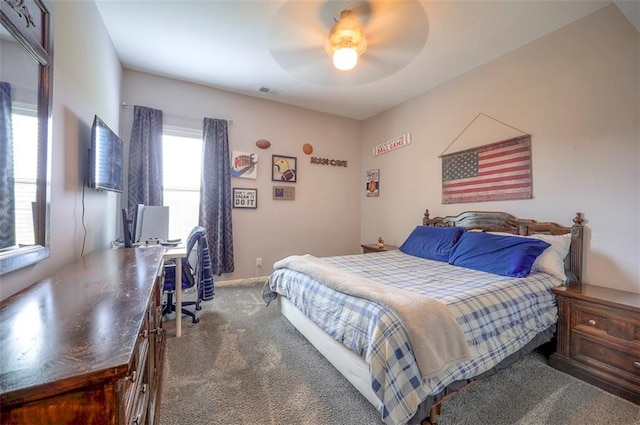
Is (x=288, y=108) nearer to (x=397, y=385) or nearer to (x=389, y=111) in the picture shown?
(x=389, y=111)

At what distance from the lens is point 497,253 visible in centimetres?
229

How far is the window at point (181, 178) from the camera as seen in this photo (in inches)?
137

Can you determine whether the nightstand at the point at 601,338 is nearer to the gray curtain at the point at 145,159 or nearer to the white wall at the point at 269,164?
the white wall at the point at 269,164

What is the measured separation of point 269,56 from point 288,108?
1368mm

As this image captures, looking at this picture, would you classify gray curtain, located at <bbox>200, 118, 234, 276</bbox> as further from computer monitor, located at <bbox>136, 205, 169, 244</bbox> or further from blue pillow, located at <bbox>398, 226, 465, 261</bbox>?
blue pillow, located at <bbox>398, 226, 465, 261</bbox>

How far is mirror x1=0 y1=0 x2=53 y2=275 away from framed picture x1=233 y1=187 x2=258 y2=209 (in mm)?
2560

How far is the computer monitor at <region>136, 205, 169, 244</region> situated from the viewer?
8.71 feet

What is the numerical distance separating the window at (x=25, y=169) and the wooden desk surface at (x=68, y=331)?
0.83ft

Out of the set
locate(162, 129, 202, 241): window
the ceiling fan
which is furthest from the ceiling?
locate(162, 129, 202, 241): window

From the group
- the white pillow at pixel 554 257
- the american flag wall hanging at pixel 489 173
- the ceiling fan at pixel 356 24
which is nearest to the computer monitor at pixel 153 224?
the ceiling fan at pixel 356 24

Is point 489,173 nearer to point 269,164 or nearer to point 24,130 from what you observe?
point 269,164

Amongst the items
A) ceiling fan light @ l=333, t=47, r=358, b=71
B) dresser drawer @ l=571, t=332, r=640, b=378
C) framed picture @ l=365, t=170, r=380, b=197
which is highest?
ceiling fan light @ l=333, t=47, r=358, b=71

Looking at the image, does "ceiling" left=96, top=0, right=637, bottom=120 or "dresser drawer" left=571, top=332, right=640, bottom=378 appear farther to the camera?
"ceiling" left=96, top=0, right=637, bottom=120

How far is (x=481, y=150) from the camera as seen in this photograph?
9.71 ft
